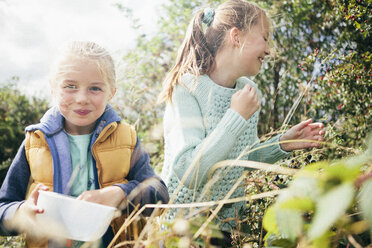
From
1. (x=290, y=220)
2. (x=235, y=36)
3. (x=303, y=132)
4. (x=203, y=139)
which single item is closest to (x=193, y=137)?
(x=203, y=139)

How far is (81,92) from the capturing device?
1402 mm

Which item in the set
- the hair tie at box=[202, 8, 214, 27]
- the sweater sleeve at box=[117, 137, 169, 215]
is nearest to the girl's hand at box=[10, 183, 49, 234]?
the sweater sleeve at box=[117, 137, 169, 215]

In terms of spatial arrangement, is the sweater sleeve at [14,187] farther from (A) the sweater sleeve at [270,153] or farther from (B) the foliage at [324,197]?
(A) the sweater sleeve at [270,153]

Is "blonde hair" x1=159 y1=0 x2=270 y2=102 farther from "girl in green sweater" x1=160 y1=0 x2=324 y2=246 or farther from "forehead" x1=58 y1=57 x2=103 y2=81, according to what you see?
"forehead" x1=58 y1=57 x2=103 y2=81

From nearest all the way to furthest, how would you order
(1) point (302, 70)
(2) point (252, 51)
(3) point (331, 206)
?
(3) point (331, 206) → (2) point (252, 51) → (1) point (302, 70)

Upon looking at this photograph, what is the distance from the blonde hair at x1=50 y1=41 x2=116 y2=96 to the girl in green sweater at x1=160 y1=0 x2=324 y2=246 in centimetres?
36

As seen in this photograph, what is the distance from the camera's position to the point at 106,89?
1478 mm

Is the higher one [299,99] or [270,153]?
[299,99]

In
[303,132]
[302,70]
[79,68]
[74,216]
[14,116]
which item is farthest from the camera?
[14,116]

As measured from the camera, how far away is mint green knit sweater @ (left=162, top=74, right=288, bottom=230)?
1.44 m

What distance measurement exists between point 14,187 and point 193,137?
0.81 metres

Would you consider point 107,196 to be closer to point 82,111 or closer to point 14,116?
point 82,111

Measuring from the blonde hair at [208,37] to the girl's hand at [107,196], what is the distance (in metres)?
0.61

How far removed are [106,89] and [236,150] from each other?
762 mm
